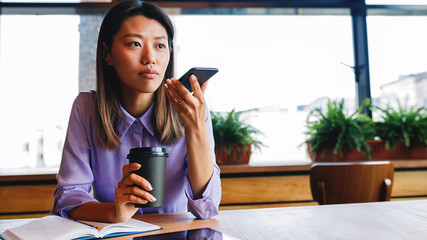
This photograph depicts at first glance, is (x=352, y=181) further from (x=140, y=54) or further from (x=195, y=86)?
Result: (x=140, y=54)

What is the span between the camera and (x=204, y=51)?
3.33 m

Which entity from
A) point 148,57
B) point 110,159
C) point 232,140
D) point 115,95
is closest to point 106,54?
point 115,95

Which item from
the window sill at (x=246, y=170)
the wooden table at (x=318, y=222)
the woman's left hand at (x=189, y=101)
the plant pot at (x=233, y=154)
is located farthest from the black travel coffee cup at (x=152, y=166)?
the plant pot at (x=233, y=154)

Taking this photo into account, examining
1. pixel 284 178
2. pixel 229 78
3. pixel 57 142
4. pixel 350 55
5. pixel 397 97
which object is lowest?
pixel 284 178

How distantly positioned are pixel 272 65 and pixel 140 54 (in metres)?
2.37

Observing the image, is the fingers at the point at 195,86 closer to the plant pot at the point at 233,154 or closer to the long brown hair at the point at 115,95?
the long brown hair at the point at 115,95

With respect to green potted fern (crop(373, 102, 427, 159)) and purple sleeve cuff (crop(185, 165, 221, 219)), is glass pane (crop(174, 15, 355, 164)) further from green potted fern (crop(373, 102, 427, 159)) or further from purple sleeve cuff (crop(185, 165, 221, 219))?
purple sleeve cuff (crop(185, 165, 221, 219))

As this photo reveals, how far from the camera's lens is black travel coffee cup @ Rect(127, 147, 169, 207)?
79 cm

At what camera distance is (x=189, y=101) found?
1021 millimetres

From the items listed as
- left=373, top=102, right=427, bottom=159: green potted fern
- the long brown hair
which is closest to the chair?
the long brown hair

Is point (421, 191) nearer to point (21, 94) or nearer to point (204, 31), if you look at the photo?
point (204, 31)

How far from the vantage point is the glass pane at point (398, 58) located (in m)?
3.47

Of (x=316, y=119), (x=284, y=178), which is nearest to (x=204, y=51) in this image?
(x=316, y=119)

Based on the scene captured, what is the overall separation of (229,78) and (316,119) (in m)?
0.87
